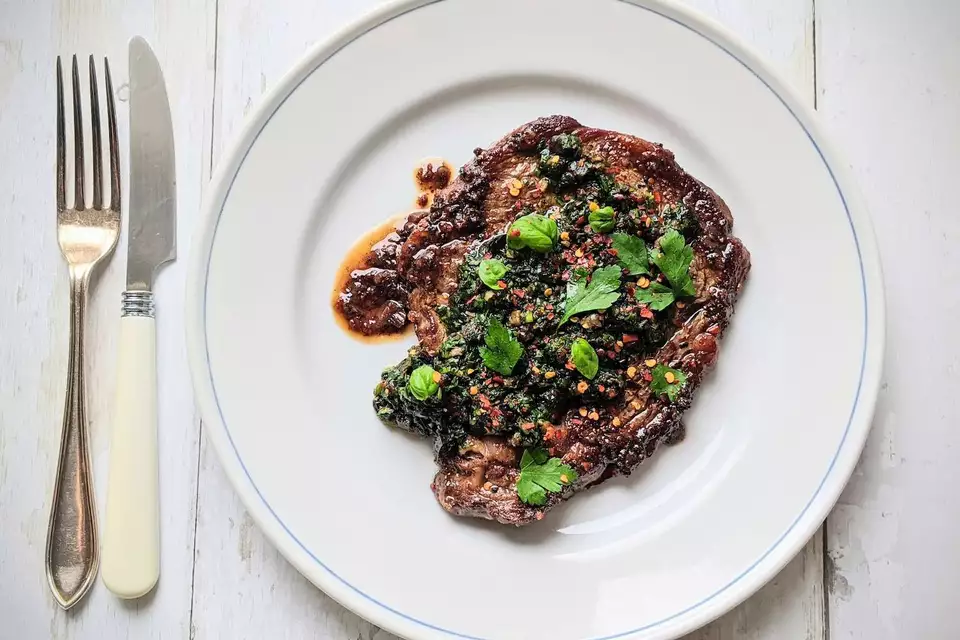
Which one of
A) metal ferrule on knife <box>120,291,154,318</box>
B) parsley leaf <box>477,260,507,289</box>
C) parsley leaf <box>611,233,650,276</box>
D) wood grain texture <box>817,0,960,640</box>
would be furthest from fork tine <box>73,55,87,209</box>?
wood grain texture <box>817,0,960,640</box>

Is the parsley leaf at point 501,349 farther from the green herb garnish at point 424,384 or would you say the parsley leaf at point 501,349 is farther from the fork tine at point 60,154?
the fork tine at point 60,154

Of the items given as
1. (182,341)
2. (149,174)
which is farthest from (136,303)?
(149,174)

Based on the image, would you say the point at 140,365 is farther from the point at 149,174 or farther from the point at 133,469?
the point at 149,174

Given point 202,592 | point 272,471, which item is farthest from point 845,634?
point 202,592

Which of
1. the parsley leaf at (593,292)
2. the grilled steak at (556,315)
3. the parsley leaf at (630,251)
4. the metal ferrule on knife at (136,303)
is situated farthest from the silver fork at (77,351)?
the parsley leaf at (630,251)

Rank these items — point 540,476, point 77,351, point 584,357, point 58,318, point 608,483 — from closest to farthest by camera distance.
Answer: point 584,357
point 540,476
point 608,483
point 77,351
point 58,318

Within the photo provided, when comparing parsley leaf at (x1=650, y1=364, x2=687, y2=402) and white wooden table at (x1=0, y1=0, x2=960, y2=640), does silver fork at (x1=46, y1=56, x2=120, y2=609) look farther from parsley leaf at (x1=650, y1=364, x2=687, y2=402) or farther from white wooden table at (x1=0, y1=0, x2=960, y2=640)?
parsley leaf at (x1=650, y1=364, x2=687, y2=402)
